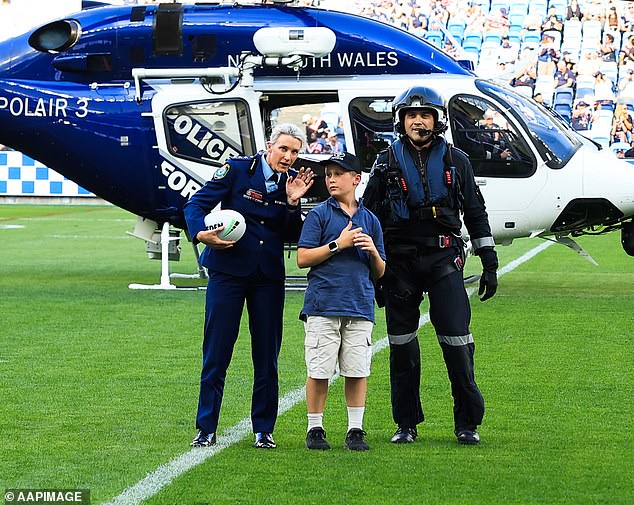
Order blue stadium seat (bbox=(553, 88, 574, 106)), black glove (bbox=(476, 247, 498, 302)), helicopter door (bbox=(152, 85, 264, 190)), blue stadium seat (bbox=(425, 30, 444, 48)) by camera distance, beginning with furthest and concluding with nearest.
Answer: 1. blue stadium seat (bbox=(425, 30, 444, 48))
2. blue stadium seat (bbox=(553, 88, 574, 106))
3. helicopter door (bbox=(152, 85, 264, 190))
4. black glove (bbox=(476, 247, 498, 302))

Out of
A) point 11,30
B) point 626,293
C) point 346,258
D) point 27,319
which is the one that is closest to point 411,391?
point 346,258

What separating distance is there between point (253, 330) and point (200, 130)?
7624mm

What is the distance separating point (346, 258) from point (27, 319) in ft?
20.2

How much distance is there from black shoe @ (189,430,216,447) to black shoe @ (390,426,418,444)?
1.00 meters

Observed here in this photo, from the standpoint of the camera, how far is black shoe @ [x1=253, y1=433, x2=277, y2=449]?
280 inches

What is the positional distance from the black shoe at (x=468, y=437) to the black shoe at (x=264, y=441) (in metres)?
1.01

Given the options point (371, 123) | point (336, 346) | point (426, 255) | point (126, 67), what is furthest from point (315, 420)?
point (126, 67)

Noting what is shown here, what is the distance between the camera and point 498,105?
47.4 feet

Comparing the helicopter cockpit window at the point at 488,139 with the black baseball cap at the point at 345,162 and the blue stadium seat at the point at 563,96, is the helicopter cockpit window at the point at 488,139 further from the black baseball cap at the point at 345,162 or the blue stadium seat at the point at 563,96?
the blue stadium seat at the point at 563,96

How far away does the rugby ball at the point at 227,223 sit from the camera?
7.09 m

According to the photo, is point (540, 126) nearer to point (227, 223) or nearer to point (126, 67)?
point (126, 67)

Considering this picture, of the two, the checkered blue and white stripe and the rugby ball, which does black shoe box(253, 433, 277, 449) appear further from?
the checkered blue and white stripe

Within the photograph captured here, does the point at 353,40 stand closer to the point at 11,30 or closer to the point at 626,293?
the point at 626,293

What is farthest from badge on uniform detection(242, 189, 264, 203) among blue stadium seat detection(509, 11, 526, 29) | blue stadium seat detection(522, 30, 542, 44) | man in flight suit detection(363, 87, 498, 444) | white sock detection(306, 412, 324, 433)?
blue stadium seat detection(509, 11, 526, 29)
